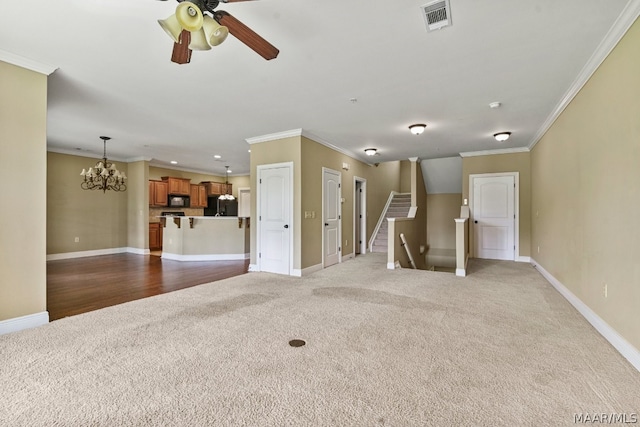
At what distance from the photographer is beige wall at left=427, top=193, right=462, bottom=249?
8953 mm

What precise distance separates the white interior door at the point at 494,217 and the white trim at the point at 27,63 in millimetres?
7336

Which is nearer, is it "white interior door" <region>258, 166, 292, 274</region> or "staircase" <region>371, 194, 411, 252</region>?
"white interior door" <region>258, 166, 292, 274</region>

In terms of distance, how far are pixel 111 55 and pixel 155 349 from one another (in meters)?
2.64

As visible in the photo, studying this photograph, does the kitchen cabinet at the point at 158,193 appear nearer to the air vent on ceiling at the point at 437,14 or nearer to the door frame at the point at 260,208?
the door frame at the point at 260,208

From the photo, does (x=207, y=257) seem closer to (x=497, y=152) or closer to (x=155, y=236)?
(x=155, y=236)

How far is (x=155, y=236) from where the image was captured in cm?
915

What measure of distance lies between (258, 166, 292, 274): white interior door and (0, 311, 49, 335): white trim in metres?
3.15

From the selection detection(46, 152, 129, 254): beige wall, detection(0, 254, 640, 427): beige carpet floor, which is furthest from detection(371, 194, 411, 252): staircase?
detection(46, 152, 129, 254): beige wall

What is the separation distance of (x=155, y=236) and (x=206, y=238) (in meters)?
2.79

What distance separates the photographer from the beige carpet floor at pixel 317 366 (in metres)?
1.73

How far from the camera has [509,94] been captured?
3678 mm

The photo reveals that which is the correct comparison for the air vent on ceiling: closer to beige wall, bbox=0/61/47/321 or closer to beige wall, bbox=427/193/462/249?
beige wall, bbox=0/61/47/321

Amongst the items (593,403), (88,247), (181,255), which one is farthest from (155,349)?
(88,247)

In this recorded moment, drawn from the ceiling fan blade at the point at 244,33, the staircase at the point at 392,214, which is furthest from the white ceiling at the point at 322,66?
the staircase at the point at 392,214
